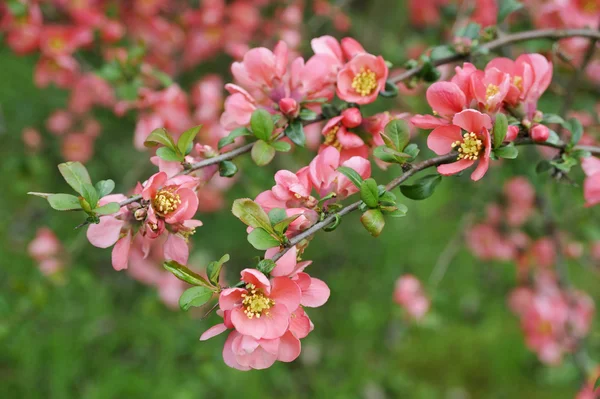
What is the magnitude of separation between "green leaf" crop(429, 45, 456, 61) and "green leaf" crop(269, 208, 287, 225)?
0.38 metres

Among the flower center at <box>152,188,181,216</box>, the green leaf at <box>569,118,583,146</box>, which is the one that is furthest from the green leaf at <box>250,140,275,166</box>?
the green leaf at <box>569,118,583,146</box>

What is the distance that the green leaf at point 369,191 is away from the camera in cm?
60

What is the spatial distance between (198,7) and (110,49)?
0.46 metres

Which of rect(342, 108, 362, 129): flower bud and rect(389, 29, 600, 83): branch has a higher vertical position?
rect(389, 29, 600, 83): branch

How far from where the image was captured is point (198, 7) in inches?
71.8

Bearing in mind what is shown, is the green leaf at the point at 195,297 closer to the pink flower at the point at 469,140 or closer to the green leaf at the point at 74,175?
the green leaf at the point at 74,175

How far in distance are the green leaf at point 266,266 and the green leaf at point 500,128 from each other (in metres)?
0.28

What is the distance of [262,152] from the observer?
673mm

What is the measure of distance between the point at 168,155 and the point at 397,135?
0.27 m

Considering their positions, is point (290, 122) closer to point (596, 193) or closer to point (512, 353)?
point (596, 193)

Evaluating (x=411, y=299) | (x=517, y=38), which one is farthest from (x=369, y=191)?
(x=411, y=299)

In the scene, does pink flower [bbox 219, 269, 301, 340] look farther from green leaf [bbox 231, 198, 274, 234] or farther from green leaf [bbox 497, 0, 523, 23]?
green leaf [bbox 497, 0, 523, 23]

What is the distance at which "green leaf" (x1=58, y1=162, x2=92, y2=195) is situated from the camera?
1.94ft

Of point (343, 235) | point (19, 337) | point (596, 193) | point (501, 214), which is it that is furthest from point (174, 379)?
point (596, 193)
